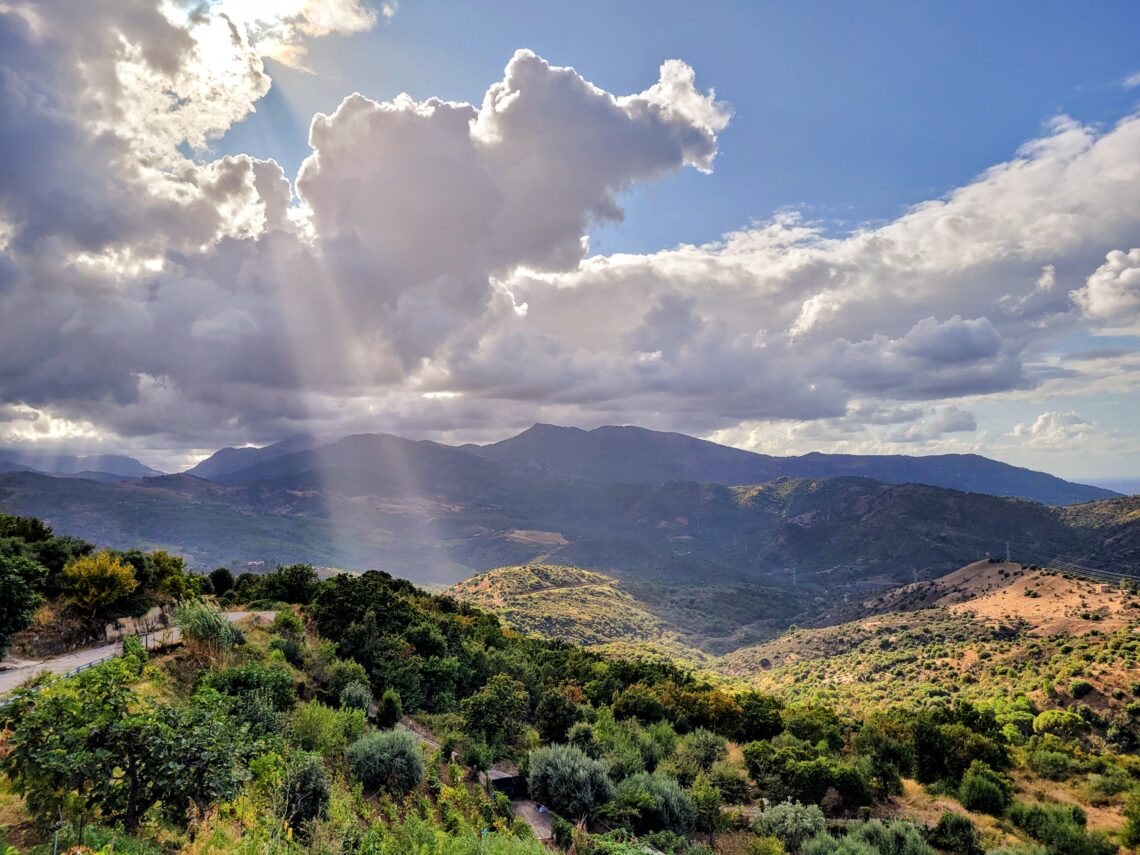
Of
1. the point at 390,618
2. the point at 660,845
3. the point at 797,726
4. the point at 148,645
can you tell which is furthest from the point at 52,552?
Answer: the point at 797,726

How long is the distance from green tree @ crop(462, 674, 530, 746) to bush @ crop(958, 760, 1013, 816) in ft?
58.9

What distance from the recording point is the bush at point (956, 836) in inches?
709

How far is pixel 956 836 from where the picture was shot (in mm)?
18203

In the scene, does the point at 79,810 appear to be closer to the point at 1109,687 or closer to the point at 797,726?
the point at 797,726

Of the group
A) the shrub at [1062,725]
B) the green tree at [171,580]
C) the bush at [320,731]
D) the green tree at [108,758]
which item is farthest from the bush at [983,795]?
the green tree at [171,580]

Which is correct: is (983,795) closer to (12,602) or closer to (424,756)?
(424,756)

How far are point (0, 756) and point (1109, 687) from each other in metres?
66.4

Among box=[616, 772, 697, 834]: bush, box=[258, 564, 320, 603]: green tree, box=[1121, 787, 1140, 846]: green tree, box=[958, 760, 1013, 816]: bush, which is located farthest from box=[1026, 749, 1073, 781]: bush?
box=[258, 564, 320, 603]: green tree

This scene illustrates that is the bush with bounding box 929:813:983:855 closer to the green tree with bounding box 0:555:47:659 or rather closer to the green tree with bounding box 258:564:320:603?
the green tree with bounding box 0:555:47:659

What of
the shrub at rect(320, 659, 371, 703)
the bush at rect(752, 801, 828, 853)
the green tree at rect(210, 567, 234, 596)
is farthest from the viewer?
the green tree at rect(210, 567, 234, 596)

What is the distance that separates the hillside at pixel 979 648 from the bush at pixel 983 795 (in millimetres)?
33906

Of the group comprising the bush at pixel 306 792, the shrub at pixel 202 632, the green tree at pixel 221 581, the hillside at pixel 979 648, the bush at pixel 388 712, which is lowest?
the hillside at pixel 979 648

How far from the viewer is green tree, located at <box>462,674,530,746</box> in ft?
77.5

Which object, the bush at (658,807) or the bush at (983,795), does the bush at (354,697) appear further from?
the bush at (983,795)
